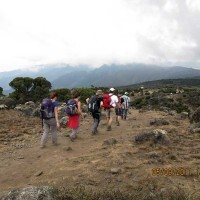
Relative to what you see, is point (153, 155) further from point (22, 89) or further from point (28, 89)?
point (28, 89)

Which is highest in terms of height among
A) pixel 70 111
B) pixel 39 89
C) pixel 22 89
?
pixel 70 111

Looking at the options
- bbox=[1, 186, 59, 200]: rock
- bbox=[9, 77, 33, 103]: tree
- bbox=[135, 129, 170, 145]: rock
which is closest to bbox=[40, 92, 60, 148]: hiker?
bbox=[135, 129, 170, 145]: rock

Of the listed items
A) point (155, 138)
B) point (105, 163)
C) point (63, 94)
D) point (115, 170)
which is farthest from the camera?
point (63, 94)

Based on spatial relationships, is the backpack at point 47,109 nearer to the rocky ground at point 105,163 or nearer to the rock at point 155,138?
the rocky ground at point 105,163

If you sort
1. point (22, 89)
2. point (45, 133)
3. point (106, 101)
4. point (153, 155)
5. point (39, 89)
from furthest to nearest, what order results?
point (39, 89) < point (22, 89) < point (106, 101) < point (45, 133) < point (153, 155)

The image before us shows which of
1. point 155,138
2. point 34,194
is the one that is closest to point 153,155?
point 155,138

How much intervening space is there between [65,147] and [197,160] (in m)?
5.02

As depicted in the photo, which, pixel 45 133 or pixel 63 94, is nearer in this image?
pixel 45 133

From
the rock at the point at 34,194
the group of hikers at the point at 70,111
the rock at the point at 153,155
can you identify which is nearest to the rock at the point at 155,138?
the rock at the point at 153,155

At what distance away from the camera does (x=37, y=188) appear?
6.24 m

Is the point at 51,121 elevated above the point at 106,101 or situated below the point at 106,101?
below
